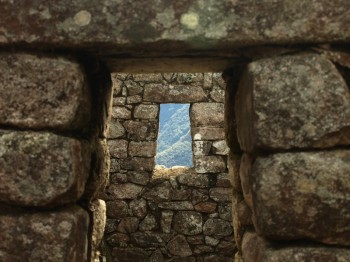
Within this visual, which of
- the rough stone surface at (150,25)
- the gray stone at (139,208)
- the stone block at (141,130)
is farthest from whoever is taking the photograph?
the stone block at (141,130)

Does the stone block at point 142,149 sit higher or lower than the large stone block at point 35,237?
higher

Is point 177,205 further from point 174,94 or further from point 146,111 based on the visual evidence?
point 174,94

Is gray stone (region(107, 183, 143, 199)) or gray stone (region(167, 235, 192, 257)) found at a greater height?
gray stone (region(107, 183, 143, 199))

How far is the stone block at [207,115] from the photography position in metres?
6.04

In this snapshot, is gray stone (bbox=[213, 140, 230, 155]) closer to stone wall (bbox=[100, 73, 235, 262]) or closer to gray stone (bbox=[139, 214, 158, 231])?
stone wall (bbox=[100, 73, 235, 262])

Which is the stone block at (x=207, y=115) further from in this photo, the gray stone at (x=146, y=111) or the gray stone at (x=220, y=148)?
the gray stone at (x=146, y=111)

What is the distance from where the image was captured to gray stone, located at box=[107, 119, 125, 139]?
20.1 ft

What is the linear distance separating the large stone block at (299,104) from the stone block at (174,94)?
4198mm

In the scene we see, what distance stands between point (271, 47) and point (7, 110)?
1273 mm

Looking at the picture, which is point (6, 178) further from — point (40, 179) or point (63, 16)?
point (63, 16)

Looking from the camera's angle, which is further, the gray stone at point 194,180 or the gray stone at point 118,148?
the gray stone at point 118,148

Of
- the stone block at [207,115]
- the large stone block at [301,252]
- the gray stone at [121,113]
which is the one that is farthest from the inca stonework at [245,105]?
the gray stone at [121,113]

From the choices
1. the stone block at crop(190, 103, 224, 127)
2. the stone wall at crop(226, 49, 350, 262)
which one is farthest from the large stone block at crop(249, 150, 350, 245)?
the stone block at crop(190, 103, 224, 127)

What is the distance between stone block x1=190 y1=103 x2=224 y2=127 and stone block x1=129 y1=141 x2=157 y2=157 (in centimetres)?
69
